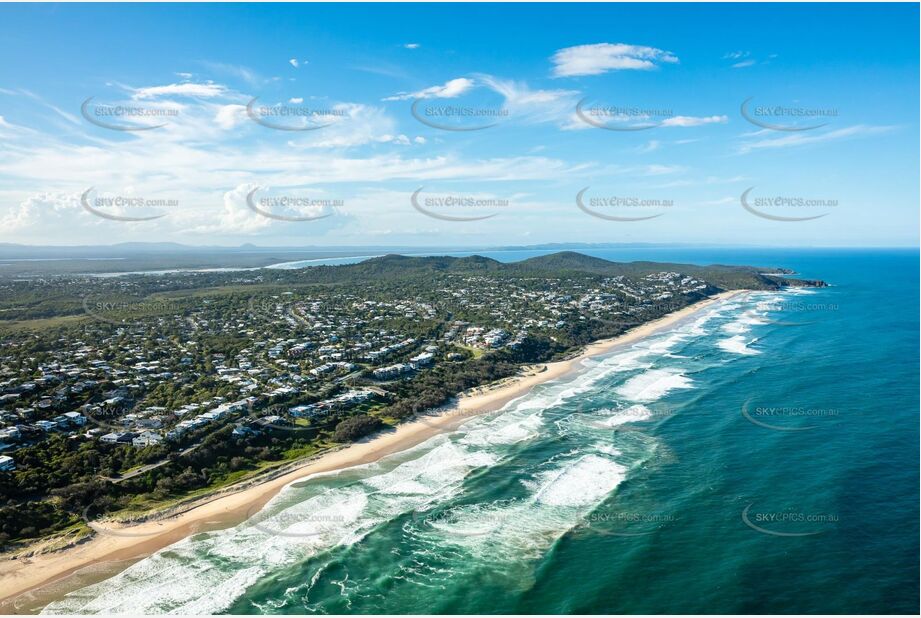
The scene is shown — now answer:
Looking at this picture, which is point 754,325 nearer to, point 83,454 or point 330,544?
point 330,544

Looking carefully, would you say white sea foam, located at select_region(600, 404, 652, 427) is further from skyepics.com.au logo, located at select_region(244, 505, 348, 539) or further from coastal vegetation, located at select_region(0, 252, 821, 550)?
skyepics.com.au logo, located at select_region(244, 505, 348, 539)

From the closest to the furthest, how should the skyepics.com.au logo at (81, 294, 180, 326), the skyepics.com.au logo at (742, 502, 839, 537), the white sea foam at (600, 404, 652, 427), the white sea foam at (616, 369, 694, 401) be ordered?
the skyepics.com.au logo at (742, 502, 839, 537) → the white sea foam at (600, 404, 652, 427) → the white sea foam at (616, 369, 694, 401) → the skyepics.com.au logo at (81, 294, 180, 326)

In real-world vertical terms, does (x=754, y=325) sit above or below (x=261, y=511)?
above

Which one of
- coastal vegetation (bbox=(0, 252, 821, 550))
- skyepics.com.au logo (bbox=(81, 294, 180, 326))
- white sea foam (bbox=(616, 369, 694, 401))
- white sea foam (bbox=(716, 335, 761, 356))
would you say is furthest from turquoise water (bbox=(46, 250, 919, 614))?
skyepics.com.au logo (bbox=(81, 294, 180, 326))

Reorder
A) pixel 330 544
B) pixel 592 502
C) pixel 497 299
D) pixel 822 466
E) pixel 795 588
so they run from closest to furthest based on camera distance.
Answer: pixel 795 588, pixel 330 544, pixel 592 502, pixel 822 466, pixel 497 299

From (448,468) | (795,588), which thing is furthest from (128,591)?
(795,588)

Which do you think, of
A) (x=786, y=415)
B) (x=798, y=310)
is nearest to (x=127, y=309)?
(x=786, y=415)
